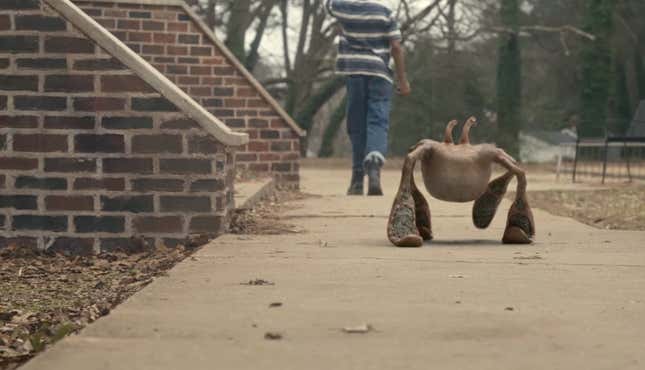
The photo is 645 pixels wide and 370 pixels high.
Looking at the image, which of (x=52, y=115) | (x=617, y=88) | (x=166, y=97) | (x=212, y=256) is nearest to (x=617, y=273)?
(x=212, y=256)

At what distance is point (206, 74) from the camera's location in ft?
43.8

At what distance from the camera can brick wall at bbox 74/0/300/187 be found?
1216 centimetres

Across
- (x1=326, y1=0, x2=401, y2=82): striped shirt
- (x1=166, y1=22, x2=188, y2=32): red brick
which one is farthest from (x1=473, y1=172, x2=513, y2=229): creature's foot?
(x1=166, y1=22, x2=188, y2=32): red brick

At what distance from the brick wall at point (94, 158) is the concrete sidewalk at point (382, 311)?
0.51 meters

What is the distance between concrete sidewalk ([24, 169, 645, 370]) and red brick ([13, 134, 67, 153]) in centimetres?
106

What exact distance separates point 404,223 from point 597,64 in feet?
93.6

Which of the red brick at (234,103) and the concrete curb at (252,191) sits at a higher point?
the red brick at (234,103)

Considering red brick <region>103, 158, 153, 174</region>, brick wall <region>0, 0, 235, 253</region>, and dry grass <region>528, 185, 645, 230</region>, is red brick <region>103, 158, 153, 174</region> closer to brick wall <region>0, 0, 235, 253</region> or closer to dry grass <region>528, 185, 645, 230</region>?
brick wall <region>0, 0, 235, 253</region>

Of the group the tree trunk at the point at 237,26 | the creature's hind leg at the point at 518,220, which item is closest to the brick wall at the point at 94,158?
the creature's hind leg at the point at 518,220

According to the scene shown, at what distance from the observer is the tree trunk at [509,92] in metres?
31.6

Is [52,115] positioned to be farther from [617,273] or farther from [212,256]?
[617,273]

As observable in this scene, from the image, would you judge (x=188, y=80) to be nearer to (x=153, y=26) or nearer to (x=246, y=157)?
(x=153, y=26)

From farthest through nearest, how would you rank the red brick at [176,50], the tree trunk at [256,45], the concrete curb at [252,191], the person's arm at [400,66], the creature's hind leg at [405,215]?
1. the tree trunk at [256,45]
2. the red brick at [176,50]
3. the person's arm at [400,66]
4. the concrete curb at [252,191]
5. the creature's hind leg at [405,215]

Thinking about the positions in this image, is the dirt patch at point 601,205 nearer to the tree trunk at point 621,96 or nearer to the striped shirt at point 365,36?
the striped shirt at point 365,36
